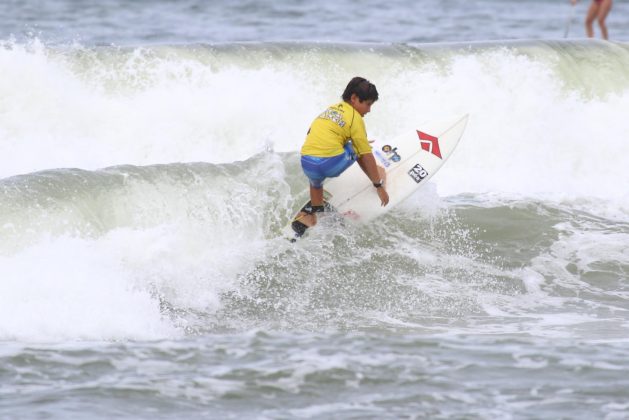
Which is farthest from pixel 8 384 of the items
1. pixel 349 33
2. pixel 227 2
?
pixel 227 2

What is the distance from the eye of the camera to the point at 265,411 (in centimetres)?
645

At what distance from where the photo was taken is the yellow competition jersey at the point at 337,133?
9.05 meters

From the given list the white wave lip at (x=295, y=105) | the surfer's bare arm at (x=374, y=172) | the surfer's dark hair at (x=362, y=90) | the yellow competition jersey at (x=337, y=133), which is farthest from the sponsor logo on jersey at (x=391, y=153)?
the white wave lip at (x=295, y=105)

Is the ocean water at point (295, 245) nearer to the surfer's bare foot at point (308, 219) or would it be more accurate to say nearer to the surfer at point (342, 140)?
the surfer's bare foot at point (308, 219)

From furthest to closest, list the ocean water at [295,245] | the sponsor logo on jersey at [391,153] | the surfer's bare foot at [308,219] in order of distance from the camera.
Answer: the sponsor logo on jersey at [391,153], the surfer's bare foot at [308,219], the ocean water at [295,245]

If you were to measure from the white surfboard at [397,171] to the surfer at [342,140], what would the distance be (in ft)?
1.39

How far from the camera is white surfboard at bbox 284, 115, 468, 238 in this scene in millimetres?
9891

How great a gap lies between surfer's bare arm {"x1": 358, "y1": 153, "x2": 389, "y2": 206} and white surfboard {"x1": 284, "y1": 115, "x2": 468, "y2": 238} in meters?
Answer: 0.27

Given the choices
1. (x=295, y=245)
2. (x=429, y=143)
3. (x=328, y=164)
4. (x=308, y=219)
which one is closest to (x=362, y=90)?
(x=328, y=164)

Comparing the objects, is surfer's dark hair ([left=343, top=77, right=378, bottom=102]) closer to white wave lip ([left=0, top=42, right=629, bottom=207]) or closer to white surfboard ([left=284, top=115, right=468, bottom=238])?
white surfboard ([left=284, top=115, right=468, bottom=238])

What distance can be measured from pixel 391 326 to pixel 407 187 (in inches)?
85.8

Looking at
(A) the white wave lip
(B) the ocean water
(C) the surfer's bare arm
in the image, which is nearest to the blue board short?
(C) the surfer's bare arm

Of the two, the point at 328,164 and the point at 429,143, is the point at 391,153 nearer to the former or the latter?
the point at 429,143

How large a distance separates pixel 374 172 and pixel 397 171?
86cm
